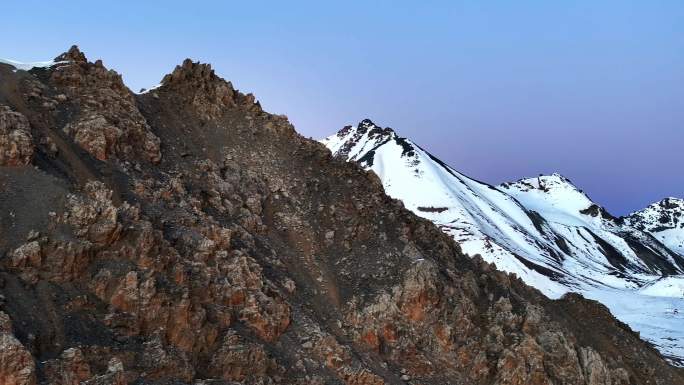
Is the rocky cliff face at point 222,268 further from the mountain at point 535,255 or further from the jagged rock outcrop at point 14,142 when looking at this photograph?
the mountain at point 535,255

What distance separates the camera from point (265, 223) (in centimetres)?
3297

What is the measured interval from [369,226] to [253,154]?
29.7 ft

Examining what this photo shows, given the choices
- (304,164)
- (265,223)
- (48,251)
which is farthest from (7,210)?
(304,164)

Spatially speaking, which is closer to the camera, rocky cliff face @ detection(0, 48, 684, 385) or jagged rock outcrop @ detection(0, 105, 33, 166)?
rocky cliff face @ detection(0, 48, 684, 385)

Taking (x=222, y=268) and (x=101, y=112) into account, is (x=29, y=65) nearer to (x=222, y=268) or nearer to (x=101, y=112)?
(x=101, y=112)

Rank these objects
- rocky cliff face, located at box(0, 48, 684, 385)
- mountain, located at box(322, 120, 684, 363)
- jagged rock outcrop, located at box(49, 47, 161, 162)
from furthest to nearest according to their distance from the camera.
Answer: mountain, located at box(322, 120, 684, 363) < jagged rock outcrop, located at box(49, 47, 161, 162) < rocky cliff face, located at box(0, 48, 684, 385)

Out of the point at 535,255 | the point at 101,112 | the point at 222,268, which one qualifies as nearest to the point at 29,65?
the point at 101,112

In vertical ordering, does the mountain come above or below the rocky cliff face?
above

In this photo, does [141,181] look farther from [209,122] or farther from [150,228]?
[209,122]

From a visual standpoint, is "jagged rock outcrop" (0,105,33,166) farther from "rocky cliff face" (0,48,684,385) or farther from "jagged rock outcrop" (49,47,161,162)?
"jagged rock outcrop" (49,47,161,162)

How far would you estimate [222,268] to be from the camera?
26516 mm

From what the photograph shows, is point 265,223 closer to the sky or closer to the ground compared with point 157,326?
closer to the sky

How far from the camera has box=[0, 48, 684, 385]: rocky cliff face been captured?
20.5 m

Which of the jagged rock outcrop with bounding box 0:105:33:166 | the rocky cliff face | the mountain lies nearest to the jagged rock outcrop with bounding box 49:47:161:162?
the rocky cliff face
